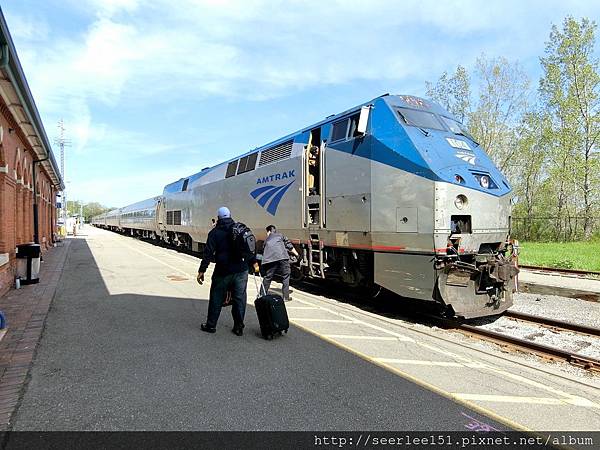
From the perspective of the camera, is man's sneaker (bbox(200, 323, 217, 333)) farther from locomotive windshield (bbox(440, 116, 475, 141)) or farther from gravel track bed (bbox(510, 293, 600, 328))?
gravel track bed (bbox(510, 293, 600, 328))

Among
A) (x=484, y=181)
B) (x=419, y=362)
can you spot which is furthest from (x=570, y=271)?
(x=419, y=362)

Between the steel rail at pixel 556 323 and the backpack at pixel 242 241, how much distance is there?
195 inches

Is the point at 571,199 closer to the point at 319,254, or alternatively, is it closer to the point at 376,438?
the point at 319,254

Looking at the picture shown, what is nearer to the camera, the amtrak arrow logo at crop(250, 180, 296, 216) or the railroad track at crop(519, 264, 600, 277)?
the amtrak arrow logo at crop(250, 180, 296, 216)

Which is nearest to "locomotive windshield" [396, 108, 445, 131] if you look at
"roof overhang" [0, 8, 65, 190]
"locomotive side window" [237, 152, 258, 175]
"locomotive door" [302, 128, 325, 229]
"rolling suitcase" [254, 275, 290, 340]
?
"locomotive door" [302, 128, 325, 229]

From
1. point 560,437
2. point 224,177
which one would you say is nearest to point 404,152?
point 560,437

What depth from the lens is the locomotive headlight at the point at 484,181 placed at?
693cm

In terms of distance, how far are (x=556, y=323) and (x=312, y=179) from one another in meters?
5.36

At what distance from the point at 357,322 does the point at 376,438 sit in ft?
12.2

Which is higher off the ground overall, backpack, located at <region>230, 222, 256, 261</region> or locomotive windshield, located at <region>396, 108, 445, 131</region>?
locomotive windshield, located at <region>396, 108, 445, 131</region>

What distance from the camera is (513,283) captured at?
23.8ft

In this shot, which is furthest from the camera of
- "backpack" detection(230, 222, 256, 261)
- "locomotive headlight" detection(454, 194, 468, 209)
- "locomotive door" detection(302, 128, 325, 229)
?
"locomotive door" detection(302, 128, 325, 229)

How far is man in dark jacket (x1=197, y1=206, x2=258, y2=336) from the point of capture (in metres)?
5.88

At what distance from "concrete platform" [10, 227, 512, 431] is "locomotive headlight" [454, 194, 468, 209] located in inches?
88.5
